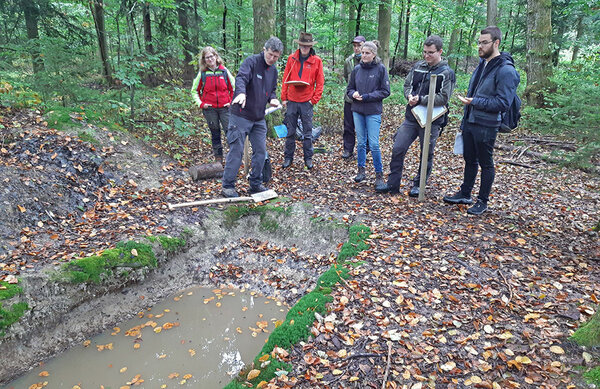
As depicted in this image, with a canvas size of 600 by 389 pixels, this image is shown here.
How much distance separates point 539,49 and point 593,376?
32.1 feet

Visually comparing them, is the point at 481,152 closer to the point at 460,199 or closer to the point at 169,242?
the point at 460,199

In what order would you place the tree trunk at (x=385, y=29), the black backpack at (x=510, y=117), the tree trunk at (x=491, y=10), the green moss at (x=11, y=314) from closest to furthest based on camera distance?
the green moss at (x=11, y=314), the black backpack at (x=510, y=117), the tree trunk at (x=385, y=29), the tree trunk at (x=491, y=10)

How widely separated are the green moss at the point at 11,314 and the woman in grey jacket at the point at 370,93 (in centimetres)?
492

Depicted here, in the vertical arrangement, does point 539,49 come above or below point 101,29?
below

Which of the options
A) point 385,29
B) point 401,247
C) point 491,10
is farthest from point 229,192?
point 491,10

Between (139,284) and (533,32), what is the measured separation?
440 inches

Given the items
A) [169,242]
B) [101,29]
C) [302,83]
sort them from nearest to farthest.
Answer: [169,242] → [302,83] → [101,29]

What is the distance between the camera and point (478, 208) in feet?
16.6

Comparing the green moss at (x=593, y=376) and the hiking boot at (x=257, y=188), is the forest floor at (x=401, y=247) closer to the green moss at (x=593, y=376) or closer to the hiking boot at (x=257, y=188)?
the green moss at (x=593, y=376)

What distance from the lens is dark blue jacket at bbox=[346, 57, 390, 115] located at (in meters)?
5.68

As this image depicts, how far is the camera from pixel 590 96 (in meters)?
3.84

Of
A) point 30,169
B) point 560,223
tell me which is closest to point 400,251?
point 560,223

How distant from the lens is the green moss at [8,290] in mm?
3286


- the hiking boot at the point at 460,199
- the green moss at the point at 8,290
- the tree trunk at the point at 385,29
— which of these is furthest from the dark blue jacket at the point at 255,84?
the tree trunk at the point at 385,29
